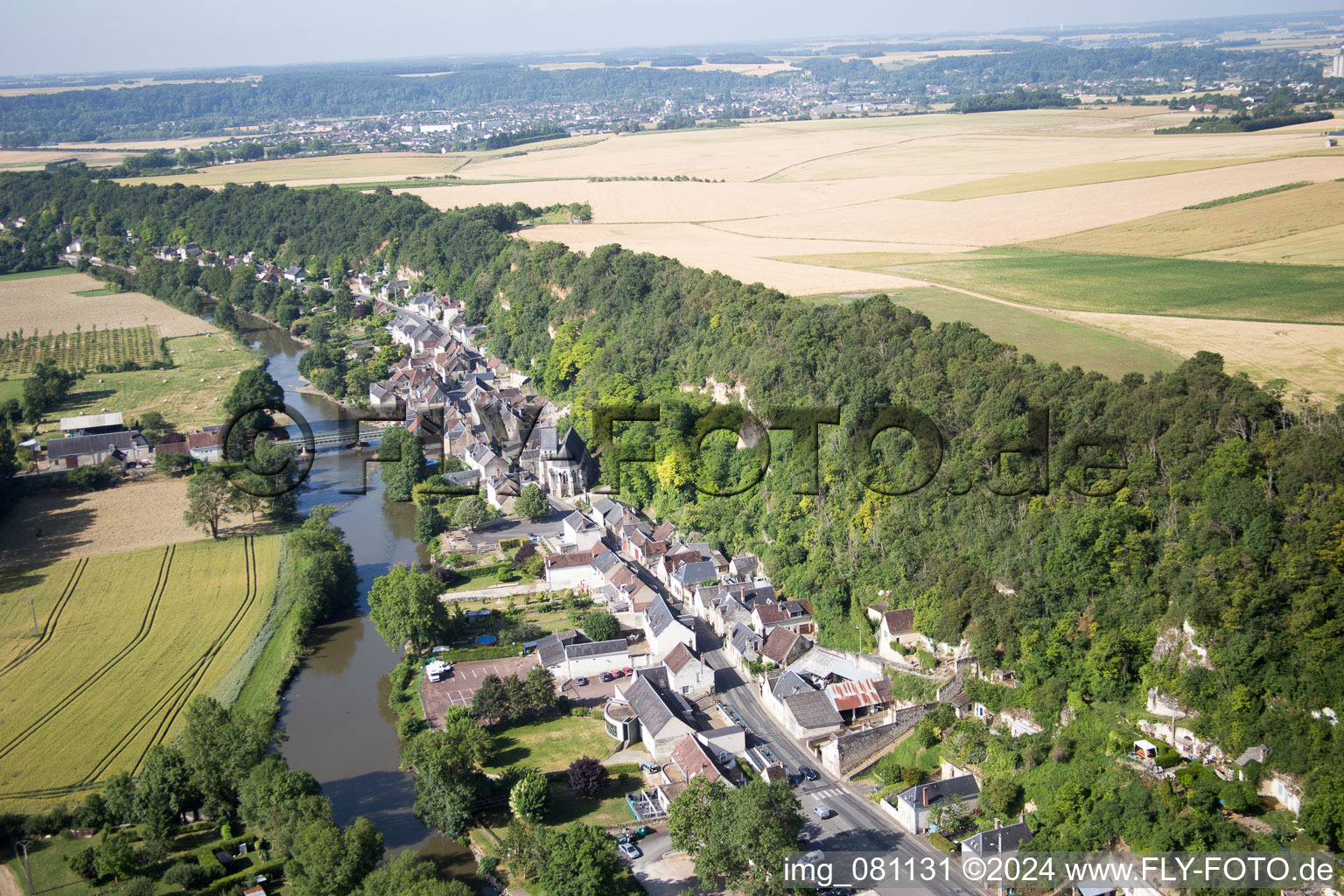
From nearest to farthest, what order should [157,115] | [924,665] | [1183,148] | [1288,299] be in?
[924,665] → [1288,299] → [1183,148] → [157,115]

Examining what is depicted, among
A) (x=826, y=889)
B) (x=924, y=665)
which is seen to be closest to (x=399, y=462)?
(x=924, y=665)

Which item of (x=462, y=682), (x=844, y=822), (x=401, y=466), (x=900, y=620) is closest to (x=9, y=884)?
(x=462, y=682)

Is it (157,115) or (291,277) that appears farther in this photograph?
(157,115)

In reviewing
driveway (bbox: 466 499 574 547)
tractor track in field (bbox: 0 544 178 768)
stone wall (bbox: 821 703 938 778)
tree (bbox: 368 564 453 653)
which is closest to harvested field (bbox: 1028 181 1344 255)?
stone wall (bbox: 821 703 938 778)

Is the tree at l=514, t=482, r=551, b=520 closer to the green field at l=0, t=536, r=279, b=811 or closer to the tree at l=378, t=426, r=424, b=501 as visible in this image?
the tree at l=378, t=426, r=424, b=501

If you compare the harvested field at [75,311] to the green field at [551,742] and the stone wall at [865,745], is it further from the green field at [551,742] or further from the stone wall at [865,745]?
the stone wall at [865,745]

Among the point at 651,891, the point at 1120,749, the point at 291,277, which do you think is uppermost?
the point at 291,277

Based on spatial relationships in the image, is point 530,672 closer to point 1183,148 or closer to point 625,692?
point 625,692
